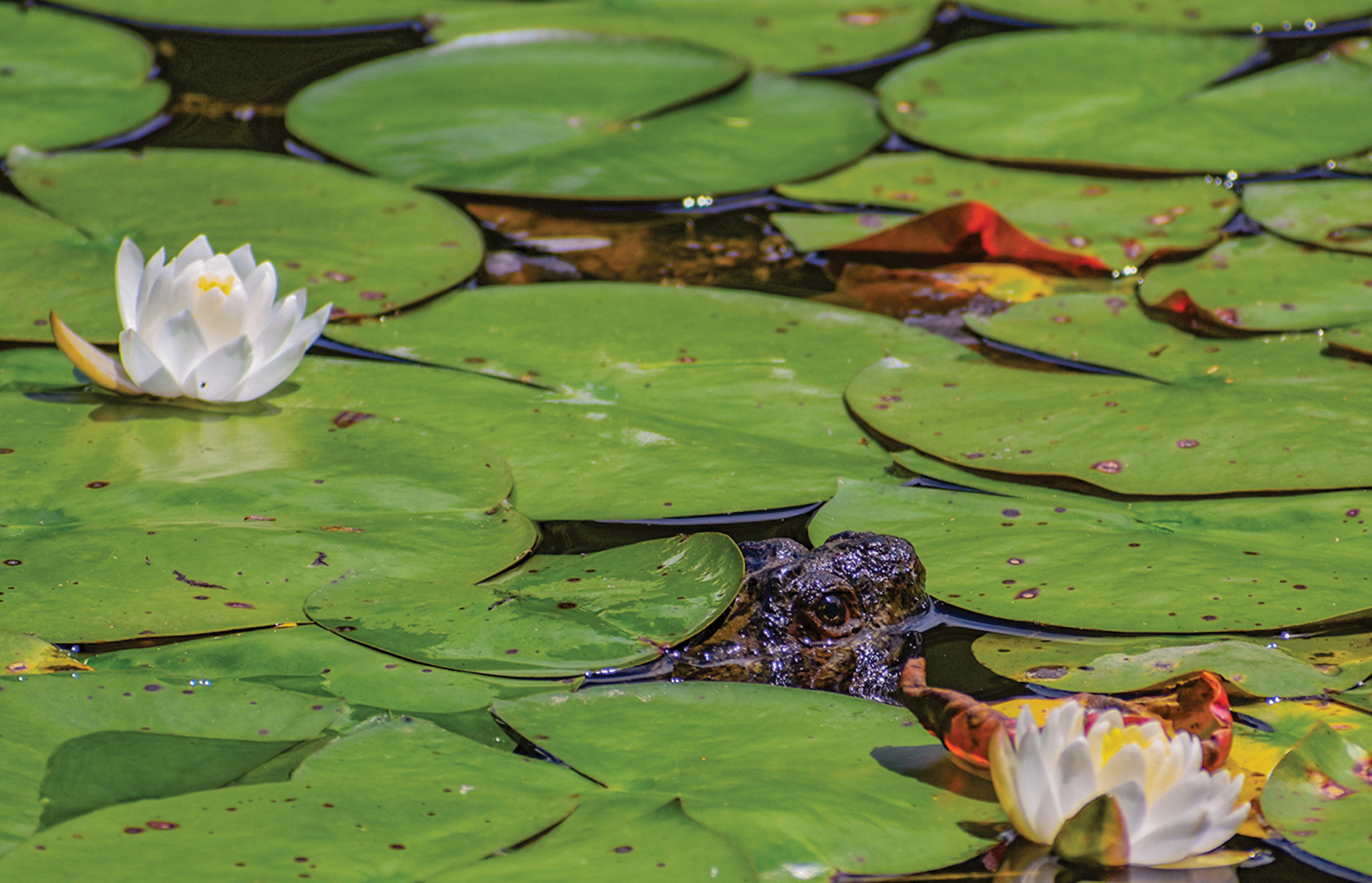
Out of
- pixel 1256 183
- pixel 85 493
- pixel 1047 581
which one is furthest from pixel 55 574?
pixel 1256 183

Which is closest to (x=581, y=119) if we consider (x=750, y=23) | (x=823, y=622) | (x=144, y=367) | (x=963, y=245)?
(x=750, y=23)

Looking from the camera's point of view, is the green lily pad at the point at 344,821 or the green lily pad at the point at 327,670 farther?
the green lily pad at the point at 327,670

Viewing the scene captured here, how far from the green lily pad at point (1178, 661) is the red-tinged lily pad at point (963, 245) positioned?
58.7 inches

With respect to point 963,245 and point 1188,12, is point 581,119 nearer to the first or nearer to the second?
point 963,245

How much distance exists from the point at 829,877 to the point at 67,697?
979 millimetres

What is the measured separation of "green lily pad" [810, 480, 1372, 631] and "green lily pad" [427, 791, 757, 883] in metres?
0.70

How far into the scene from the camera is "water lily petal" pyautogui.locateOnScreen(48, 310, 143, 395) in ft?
7.43

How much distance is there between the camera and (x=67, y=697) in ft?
5.24

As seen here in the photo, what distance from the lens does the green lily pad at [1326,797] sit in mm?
1451

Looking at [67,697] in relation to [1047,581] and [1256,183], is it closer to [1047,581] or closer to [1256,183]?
[1047,581]

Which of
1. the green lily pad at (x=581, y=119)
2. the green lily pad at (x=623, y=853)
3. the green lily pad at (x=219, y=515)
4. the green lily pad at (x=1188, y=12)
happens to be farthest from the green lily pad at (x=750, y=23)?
the green lily pad at (x=623, y=853)

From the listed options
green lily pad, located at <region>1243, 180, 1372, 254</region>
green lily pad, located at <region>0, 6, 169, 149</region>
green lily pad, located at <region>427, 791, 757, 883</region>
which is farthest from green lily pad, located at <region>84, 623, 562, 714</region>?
green lily pad, located at <region>1243, 180, 1372, 254</region>

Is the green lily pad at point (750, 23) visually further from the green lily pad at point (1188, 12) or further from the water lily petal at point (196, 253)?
the water lily petal at point (196, 253)

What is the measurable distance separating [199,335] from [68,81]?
2.15 meters
